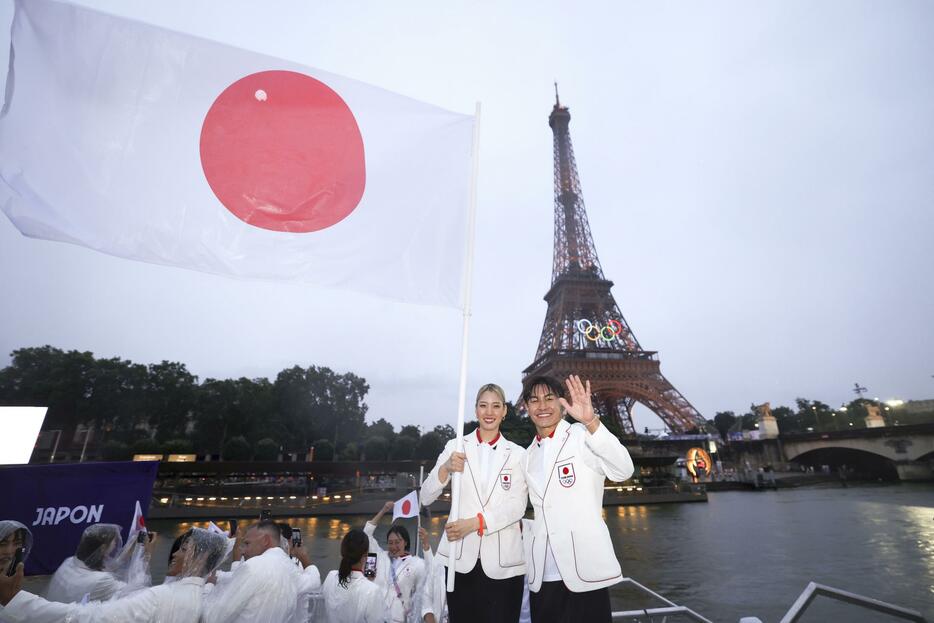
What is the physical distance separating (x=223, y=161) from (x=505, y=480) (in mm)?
3673

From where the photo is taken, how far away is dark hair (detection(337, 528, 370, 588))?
4168mm

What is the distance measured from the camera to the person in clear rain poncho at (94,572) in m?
3.47

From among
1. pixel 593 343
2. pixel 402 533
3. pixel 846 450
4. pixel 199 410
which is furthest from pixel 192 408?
pixel 846 450

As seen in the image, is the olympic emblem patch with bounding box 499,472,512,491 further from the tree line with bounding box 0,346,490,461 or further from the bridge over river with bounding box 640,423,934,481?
the bridge over river with bounding box 640,423,934,481

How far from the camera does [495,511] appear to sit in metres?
3.11

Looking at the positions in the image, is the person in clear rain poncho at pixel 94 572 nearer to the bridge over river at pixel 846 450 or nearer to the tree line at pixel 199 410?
the tree line at pixel 199 410

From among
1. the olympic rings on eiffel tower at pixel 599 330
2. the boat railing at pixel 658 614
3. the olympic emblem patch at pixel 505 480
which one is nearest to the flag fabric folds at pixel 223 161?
the olympic emblem patch at pixel 505 480

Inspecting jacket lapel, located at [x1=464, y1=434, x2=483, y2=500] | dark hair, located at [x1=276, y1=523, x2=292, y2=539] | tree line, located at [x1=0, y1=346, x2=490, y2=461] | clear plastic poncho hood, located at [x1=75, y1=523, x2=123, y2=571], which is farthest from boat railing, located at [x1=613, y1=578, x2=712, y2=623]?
tree line, located at [x1=0, y1=346, x2=490, y2=461]

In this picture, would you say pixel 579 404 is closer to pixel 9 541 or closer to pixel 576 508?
pixel 576 508

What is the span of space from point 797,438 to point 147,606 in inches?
2723

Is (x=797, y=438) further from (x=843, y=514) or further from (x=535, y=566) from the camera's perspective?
(x=535, y=566)

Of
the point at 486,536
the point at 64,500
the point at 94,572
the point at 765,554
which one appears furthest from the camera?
the point at 765,554

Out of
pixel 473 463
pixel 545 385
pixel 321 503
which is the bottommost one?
pixel 321 503

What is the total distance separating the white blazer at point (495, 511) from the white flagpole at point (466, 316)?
0.10 meters
